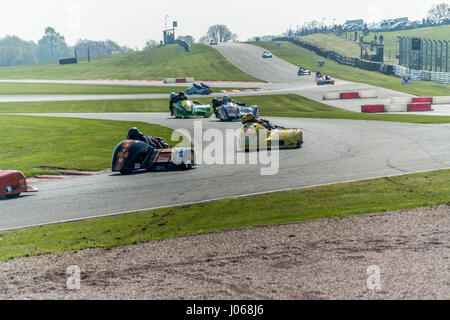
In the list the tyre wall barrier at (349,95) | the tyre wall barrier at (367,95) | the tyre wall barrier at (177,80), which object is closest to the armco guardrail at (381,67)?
the tyre wall barrier at (367,95)

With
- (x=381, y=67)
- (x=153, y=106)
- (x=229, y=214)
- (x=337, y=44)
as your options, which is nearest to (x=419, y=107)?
(x=153, y=106)

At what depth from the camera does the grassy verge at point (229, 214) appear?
11.8 metres

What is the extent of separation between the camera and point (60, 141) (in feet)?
88.7

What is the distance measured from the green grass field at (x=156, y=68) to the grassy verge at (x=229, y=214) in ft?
200

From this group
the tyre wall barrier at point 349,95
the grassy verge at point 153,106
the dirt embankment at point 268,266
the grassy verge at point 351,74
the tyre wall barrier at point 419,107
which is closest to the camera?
the dirt embankment at point 268,266

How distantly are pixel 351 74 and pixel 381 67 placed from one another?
18.6 feet

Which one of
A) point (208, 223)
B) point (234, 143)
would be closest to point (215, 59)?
point (234, 143)

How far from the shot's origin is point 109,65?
103062 mm

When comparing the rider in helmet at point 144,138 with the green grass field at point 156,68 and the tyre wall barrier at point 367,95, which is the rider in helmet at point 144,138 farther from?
the green grass field at point 156,68

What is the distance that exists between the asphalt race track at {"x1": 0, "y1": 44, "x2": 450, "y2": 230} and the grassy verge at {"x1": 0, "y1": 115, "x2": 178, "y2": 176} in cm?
324

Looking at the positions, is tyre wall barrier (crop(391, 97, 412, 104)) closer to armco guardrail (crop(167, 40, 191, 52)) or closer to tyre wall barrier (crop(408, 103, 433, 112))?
tyre wall barrier (crop(408, 103, 433, 112))

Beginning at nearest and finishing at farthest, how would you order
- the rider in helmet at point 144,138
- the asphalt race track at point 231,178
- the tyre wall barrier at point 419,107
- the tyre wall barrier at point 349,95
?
the asphalt race track at point 231,178 → the rider in helmet at point 144,138 → the tyre wall barrier at point 419,107 → the tyre wall barrier at point 349,95

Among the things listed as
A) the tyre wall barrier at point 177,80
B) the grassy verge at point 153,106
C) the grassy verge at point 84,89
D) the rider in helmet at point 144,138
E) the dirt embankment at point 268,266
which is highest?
the tyre wall barrier at point 177,80
